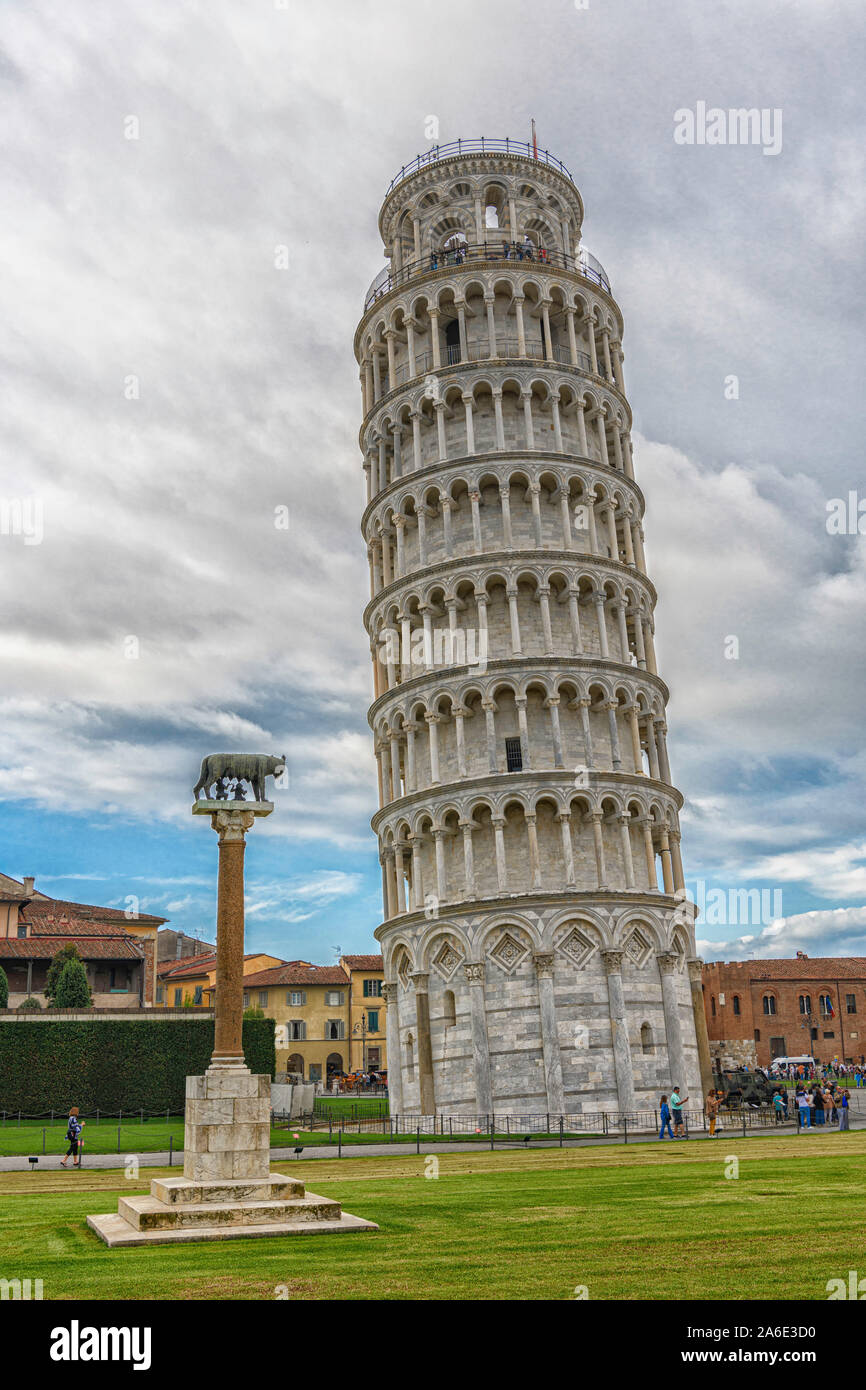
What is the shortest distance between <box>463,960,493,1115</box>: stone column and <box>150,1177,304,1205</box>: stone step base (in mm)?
27194

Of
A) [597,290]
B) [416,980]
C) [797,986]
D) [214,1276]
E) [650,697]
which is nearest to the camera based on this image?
[214,1276]

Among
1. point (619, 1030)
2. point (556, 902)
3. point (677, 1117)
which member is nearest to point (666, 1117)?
point (677, 1117)

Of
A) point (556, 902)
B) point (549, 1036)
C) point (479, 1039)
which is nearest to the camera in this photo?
point (549, 1036)

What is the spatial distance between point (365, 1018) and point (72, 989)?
154 ft

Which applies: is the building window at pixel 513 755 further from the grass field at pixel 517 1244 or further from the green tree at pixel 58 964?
the green tree at pixel 58 964

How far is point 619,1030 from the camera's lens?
43688 mm

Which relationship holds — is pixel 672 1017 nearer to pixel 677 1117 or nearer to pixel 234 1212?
pixel 677 1117

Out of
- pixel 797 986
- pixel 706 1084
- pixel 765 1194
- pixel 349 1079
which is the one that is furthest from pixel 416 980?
pixel 797 986

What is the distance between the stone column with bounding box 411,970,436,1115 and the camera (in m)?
45.5
